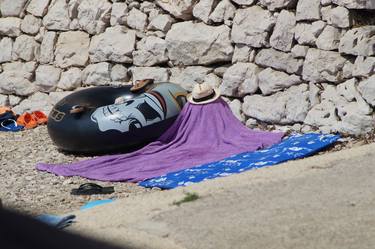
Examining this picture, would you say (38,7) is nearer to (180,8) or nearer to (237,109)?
(180,8)

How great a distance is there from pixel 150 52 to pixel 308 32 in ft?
6.64

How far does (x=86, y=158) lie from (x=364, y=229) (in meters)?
3.84

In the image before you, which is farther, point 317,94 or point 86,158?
point 86,158

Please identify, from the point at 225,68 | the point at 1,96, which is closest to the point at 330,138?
the point at 225,68

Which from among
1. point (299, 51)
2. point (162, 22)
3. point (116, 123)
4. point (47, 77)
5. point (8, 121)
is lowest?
point (8, 121)

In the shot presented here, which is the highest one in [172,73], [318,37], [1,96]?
[318,37]

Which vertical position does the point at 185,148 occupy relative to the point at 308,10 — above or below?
below

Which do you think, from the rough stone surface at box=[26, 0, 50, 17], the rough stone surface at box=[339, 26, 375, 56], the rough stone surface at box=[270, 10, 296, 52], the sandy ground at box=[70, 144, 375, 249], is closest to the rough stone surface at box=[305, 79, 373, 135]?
the rough stone surface at box=[339, 26, 375, 56]

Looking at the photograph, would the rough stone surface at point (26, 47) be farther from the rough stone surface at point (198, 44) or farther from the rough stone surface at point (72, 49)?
the rough stone surface at point (198, 44)

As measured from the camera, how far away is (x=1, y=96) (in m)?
9.65

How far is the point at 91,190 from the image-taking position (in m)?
5.65

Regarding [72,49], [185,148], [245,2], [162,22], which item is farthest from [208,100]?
[72,49]

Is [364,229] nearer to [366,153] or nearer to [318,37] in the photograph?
[366,153]

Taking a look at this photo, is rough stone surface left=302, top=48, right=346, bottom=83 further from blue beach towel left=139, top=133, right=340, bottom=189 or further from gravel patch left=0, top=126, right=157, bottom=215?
gravel patch left=0, top=126, right=157, bottom=215
